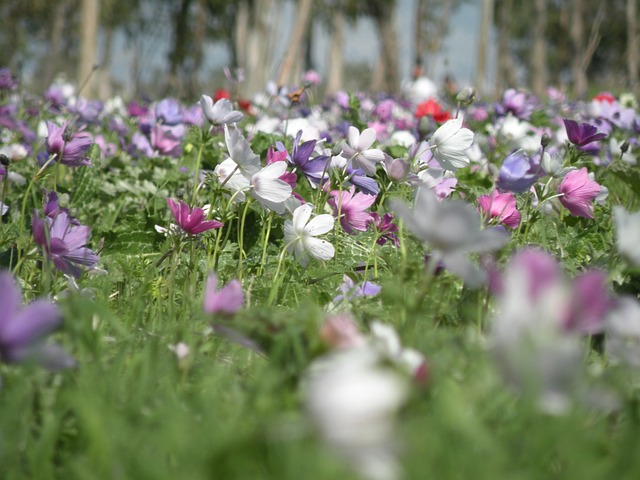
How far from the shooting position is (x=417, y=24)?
13.5 metres

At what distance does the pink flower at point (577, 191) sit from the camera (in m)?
1.85

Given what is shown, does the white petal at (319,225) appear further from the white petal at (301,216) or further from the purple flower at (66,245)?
the purple flower at (66,245)

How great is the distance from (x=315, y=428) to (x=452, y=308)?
83 cm

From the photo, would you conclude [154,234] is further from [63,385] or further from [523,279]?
[523,279]

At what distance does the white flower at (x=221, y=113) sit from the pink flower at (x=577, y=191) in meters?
0.86

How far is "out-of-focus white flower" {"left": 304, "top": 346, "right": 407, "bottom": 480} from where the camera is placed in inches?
25.7

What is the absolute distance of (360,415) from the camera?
65cm

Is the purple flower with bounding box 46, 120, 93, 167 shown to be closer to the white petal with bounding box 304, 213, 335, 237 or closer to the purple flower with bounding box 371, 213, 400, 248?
the white petal with bounding box 304, 213, 335, 237

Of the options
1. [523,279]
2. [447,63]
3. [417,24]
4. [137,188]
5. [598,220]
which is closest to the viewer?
[523,279]

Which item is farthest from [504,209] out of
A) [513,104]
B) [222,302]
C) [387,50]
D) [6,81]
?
[387,50]

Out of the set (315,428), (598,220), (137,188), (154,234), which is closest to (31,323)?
(315,428)

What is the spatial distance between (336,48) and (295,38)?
16.3 m

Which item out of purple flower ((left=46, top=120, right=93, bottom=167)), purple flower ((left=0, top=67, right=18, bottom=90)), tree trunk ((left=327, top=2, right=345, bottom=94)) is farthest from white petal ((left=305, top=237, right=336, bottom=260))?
tree trunk ((left=327, top=2, right=345, bottom=94))

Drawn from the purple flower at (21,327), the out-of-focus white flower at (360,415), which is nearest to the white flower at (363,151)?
the purple flower at (21,327)
